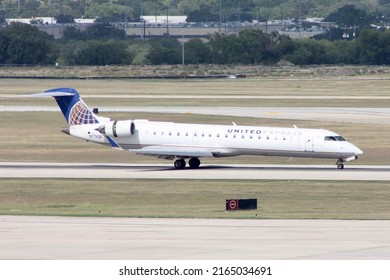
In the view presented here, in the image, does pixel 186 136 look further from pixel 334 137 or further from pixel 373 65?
pixel 373 65

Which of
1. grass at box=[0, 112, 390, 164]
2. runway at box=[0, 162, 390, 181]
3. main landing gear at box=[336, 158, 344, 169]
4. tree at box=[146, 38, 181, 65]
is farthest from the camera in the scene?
tree at box=[146, 38, 181, 65]

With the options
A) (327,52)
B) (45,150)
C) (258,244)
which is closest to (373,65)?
(327,52)

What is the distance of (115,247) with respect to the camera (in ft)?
102

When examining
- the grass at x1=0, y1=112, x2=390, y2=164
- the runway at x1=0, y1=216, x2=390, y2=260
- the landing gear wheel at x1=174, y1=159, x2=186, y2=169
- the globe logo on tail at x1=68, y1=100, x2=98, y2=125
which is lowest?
the grass at x1=0, y1=112, x2=390, y2=164

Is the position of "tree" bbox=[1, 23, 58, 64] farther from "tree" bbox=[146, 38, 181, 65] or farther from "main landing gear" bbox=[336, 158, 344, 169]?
"main landing gear" bbox=[336, 158, 344, 169]

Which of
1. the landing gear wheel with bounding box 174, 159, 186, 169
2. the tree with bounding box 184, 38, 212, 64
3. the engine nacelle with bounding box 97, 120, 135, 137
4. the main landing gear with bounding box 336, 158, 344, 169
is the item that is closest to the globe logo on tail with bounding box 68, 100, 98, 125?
the engine nacelle with bounding box 97, 120, 135, 137

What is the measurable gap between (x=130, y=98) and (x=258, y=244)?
262 ft

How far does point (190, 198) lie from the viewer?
47.8 metres

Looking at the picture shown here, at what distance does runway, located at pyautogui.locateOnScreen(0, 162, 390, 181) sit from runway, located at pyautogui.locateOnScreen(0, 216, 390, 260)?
60.4 ft

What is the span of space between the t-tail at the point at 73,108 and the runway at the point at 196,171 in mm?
2539

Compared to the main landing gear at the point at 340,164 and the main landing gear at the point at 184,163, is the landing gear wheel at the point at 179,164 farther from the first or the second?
the main landing gear at the point at 340,164

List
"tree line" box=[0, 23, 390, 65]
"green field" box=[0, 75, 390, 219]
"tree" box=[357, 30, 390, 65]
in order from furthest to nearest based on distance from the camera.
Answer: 1. "tree line" box=[0, 23, 390, 65]
2. "tree" box=[357, 30, 390, 65]
3. "green field" box=[0, 75, 390, 219]

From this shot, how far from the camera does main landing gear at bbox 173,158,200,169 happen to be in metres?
61.0

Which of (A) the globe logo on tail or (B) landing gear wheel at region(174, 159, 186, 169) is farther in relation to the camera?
(A) the globe logo on tail
